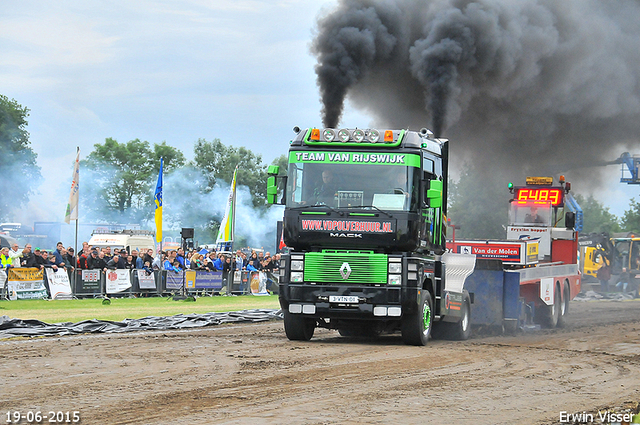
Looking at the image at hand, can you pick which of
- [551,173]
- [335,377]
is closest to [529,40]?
[551,173]

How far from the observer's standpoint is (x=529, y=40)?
980 inches

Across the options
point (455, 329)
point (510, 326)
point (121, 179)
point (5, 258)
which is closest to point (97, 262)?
point (5, 258)

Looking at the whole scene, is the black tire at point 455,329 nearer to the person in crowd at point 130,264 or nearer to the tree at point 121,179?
the person in crowd at point 130,264

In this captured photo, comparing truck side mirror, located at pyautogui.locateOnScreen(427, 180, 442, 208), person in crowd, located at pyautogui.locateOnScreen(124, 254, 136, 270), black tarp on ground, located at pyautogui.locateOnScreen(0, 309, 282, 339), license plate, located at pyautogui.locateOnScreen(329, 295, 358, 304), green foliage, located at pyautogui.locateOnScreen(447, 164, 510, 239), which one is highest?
green foliage, located at pyautogui.locateOnScreen(447, 164, 510, 239)

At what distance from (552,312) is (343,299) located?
25.1 feet

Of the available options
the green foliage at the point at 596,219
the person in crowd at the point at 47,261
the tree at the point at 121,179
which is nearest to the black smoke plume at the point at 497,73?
the person in crowd at the point at 47,261

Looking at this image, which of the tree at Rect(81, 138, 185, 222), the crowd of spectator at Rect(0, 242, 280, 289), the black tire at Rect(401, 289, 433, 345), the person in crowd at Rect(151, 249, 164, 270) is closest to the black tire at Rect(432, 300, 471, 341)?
the black tire at Rect(401, 289, 433, 345)

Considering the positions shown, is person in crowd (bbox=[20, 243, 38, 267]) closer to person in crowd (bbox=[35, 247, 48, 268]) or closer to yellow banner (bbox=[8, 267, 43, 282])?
person in crowd (bbox=[35, 247, 48, 268])

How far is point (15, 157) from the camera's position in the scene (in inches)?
2362

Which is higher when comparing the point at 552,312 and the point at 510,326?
the point at 552,312

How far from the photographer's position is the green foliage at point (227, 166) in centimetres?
7488

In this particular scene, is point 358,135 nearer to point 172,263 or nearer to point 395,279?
point 395,279

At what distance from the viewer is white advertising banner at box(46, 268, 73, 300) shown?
2364 centimetres

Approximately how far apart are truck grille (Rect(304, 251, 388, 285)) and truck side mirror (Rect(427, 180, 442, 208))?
1.21 meters
